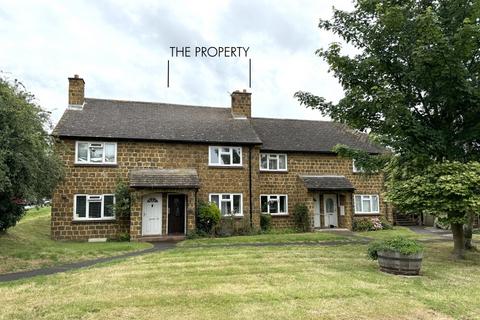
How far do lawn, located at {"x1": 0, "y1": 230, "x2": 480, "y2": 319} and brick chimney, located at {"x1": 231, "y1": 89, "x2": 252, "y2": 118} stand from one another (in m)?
13.8

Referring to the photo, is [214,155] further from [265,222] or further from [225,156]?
[265,222]

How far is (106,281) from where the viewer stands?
355 inches

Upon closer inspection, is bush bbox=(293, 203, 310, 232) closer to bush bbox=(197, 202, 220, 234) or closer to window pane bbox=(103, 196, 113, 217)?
bush bbox=(197, 202, 220, 234)

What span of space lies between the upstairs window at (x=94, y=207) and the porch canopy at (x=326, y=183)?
1130 centimetres

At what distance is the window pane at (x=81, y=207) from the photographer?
19.3 metres

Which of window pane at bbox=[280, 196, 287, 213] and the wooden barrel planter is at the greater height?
window pane at bbox=[280, 196, 287, 213]

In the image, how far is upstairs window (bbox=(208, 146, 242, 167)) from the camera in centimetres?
2147

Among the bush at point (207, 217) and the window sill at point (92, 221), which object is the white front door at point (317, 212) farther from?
the window sill at point (92, 221)

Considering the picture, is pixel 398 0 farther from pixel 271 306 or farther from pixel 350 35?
pixel 271 306

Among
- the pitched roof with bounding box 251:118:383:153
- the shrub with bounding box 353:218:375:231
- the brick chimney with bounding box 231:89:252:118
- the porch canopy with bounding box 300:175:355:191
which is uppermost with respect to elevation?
the brick chimney with bounding box 231:89:252:118

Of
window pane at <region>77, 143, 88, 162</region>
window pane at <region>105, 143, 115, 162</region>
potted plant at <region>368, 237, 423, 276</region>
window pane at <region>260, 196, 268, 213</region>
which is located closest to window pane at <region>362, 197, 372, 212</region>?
window pane at <region>260, 196, 268, 213</region>

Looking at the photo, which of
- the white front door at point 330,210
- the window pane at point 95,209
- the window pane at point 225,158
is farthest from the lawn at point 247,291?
the white front door at point 330,210

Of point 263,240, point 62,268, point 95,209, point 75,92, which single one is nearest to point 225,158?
point 263,240

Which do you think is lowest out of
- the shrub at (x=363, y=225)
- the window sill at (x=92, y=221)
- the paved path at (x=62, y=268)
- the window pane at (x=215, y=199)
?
the paved path at (x=62, y=268)
